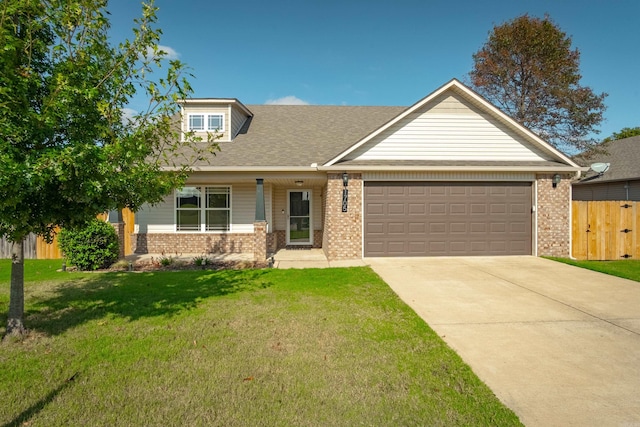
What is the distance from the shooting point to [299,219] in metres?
14.2

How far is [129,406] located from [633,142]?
28240 mm

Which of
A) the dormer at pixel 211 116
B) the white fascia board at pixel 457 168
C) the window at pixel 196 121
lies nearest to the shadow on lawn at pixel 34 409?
the white fascia board at pixel 457 168

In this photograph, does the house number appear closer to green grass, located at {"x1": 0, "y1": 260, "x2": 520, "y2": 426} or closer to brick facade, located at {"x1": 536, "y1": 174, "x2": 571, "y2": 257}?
green grass, located at {"x1": 0, "y1": 260, "x2": 520, "y2": 426}

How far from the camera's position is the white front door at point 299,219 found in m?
14.1

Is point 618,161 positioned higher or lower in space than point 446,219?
higher

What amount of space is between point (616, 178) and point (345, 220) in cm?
1702

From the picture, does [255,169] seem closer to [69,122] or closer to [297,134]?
[297,134]

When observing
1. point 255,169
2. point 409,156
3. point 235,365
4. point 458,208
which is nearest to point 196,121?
point 255,169

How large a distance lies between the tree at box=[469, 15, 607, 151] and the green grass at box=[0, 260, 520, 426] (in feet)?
79.2

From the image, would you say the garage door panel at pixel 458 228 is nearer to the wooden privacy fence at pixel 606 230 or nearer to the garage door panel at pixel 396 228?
the garage door panel at pixel 396 228

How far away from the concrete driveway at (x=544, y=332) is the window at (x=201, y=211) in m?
6.76

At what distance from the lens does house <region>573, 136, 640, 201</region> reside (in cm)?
1789

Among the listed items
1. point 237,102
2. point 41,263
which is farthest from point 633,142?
point 41,263

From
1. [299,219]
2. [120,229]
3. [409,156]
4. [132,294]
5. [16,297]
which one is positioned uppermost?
[409,156]
